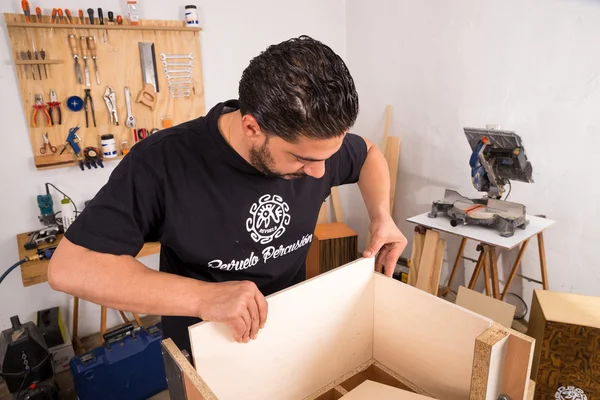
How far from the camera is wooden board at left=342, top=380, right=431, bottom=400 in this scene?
0.80 meters

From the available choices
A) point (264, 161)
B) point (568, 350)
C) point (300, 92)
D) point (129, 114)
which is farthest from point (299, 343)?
point (129, 114)

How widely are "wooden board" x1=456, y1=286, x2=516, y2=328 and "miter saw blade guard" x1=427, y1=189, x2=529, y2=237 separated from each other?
0.32 m

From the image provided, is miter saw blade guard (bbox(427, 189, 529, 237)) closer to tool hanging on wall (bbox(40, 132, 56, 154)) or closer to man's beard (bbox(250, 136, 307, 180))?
man's beard (bbox(250, 136, 307, 180))

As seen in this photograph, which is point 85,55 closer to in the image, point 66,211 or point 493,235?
point 66,211

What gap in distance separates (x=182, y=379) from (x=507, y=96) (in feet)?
7.05

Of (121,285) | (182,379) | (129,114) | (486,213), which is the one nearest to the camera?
(182,379)

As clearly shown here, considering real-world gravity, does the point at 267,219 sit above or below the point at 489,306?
above

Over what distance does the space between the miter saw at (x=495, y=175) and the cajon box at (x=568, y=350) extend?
1.34 ft

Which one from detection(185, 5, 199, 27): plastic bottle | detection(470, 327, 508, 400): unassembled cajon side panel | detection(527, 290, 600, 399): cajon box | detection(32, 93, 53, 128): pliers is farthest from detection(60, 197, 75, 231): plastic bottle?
detection(527, 290, 600, 399): cajon box

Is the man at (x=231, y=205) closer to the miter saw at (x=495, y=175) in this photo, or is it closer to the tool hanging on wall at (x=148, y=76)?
the miter saw at (x=495, y=175)

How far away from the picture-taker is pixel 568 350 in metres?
1.42

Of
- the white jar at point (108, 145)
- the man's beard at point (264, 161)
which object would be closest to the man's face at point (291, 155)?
the man's beard at point (264, 161)

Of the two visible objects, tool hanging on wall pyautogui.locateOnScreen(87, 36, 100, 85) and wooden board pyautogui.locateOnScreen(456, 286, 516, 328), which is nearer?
wooden board pyautogui.locateOnScreen(456, 286, 516, 328)

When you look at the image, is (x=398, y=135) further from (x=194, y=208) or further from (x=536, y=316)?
(x=194, y=208)
